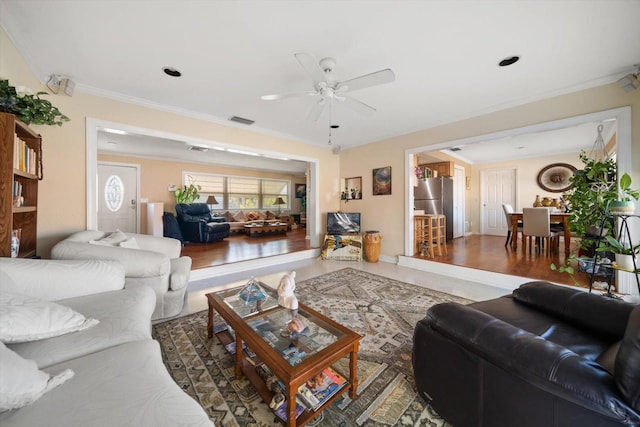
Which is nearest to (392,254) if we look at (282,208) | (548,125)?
(548,125)

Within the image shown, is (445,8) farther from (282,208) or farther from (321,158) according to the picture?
(282,208)

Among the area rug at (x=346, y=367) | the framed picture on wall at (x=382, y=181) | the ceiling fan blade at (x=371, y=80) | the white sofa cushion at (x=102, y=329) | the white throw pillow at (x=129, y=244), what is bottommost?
A: the area rug at (x=346, y=367)

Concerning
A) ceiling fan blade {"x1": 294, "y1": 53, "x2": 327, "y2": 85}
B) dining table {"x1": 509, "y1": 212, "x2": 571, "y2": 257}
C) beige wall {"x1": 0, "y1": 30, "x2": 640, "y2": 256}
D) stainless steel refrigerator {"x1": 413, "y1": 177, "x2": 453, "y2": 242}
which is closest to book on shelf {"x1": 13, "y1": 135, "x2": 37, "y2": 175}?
beige wall {"x1": 0, "y1": 30, "x2": 640, "y2": 256}

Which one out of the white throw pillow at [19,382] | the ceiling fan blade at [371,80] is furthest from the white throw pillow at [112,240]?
the ceiling fan blade at [371,80]

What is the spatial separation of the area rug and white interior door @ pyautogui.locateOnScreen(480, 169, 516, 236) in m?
5.87

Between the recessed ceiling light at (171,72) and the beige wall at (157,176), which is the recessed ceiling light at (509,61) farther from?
the beige wall at (157,176)

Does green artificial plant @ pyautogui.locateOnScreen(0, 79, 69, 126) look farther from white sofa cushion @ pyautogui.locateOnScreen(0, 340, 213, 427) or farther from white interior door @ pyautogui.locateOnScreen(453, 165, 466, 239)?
white interior door @ pyautogui.locateOnScreen(453, 165, 466, 239)

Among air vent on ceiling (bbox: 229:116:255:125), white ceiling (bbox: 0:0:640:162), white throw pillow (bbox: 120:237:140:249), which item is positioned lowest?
white throw pillow (bbox: 120:237:140:249)

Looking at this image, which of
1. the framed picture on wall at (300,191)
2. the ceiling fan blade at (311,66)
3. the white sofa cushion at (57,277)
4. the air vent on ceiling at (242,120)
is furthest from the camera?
the framed picture on wall at (300,191)

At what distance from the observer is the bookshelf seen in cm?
160

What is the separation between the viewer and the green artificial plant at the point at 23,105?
1693mm

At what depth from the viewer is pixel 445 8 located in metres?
1.65

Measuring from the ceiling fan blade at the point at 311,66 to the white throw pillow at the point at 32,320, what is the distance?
2019 mm

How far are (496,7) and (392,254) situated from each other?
3.70m
